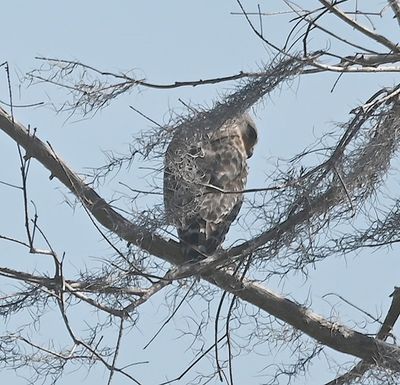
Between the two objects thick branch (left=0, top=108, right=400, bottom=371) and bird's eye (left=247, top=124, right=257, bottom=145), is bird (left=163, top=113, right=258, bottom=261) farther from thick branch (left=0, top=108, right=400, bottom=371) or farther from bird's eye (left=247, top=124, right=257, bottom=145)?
thick branch (left=0, top=108, right=400, bottom=371)

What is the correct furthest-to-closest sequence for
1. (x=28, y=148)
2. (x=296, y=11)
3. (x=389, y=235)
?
(x=28, y=148)
(x=389, y=235)
(x=296, y=11)

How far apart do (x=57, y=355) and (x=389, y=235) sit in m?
1.06

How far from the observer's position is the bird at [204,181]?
358cm

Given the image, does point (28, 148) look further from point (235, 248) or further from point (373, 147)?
point (373, 147)

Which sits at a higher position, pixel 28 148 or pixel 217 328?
pixel 28 148

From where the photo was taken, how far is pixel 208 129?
358cm

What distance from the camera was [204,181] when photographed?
3.84 meters

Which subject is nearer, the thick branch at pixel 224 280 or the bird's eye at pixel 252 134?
the thick branch at pixel 224 280

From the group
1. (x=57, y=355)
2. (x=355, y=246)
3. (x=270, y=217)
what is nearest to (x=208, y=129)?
(x=270, y=217)

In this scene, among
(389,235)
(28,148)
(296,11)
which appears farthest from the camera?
(28,148)

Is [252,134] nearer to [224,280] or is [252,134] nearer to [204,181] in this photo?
[204,181]

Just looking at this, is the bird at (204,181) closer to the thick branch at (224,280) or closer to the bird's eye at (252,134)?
the bird's eye at (252,134)

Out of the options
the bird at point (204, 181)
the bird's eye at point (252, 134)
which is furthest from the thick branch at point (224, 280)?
the bird's eye at point (252, 134)

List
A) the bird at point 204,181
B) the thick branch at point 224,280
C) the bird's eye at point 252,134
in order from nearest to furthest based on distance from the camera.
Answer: the bird at point 204,181, the thick branch at point 224,280, the bird's eye at point 252,134
